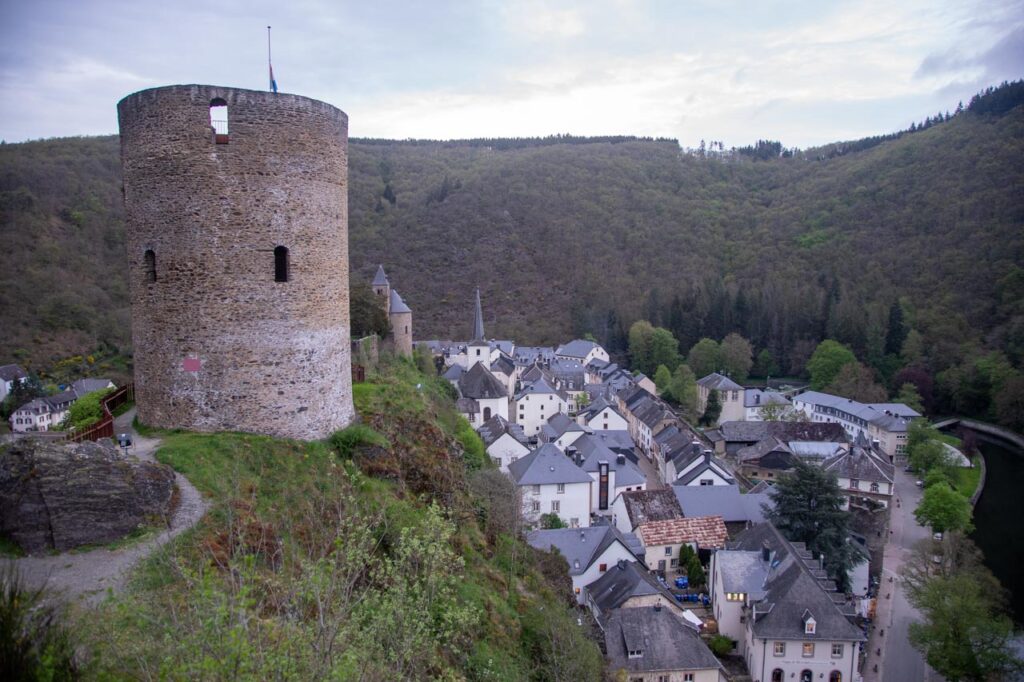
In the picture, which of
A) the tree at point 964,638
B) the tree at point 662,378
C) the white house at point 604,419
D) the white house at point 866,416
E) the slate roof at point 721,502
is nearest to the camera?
the tree at point 964,638

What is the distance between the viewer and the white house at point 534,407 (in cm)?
5684

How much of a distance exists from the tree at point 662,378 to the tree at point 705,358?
461 cm

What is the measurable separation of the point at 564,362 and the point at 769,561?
168 ft

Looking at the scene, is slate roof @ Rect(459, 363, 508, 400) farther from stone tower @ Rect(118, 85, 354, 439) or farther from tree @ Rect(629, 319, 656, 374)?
stone tower @ Rect(118, 85, 354, 439)

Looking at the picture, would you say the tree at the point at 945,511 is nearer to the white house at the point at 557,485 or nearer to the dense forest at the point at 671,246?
the white house at the point at 557,485

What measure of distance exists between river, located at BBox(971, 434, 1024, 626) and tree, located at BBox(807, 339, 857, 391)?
16234 mm

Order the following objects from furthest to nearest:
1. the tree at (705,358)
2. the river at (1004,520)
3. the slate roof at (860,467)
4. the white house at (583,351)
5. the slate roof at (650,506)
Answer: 1. the white house at (583,351)
2. the tree at (705,358)
3. the slate roof at (860,467)
4. the slate roof at (650,506)
5. the river at (1004,520)

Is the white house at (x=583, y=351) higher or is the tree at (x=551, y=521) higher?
the white house at (x=583, y=351)

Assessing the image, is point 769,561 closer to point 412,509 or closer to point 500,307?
point 412,509

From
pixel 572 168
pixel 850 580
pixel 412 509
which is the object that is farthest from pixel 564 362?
pixel 572 168

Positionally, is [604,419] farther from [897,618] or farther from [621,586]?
[621,586]

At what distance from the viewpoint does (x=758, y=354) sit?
80.6m

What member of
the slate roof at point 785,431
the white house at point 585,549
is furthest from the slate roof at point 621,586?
the slate roof at point 785,431

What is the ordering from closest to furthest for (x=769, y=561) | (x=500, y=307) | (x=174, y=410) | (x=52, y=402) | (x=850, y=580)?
(x=174, y=410) < (x=769, y=561) < (x=850, y=580) < (x=52, y=402) < (x=500, y=307)
